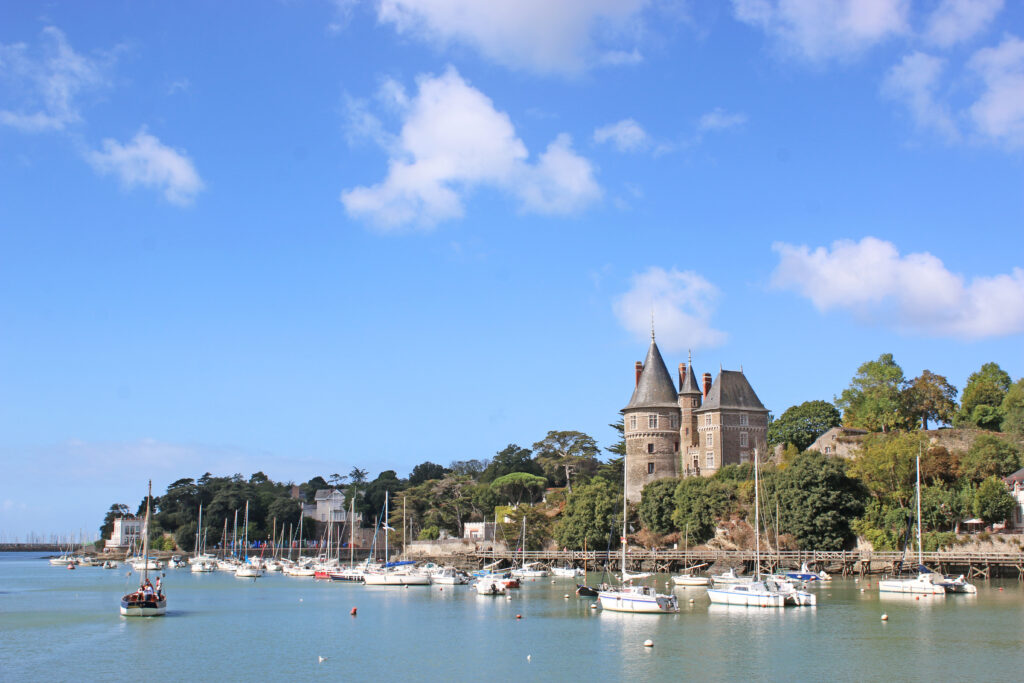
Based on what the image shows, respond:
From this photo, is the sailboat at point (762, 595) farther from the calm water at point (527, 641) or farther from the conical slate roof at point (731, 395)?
the conical slate roof at point (731, 395)

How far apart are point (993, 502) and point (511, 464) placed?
230ft

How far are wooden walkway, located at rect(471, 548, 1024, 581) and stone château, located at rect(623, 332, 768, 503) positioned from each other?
8977mm

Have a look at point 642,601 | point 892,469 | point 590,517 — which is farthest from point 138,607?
point 892,469

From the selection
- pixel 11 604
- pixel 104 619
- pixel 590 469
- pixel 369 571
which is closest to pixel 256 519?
pixel 590 469

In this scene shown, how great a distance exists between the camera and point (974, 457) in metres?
63.9

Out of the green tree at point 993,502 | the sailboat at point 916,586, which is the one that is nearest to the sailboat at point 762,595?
the sailboat at point 916,586

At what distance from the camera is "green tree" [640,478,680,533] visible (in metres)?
80.1

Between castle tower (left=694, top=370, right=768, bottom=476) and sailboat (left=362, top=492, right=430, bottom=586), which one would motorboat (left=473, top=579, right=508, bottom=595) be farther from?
castle tower (left=694, top=370, right=768, bottom=476)

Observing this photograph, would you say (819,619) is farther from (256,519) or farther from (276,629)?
(256,519)

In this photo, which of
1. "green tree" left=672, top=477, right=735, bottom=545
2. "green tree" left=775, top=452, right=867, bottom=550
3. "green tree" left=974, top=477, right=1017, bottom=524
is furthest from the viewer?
"green tree" left=672, top=477, right=735, bottom=545

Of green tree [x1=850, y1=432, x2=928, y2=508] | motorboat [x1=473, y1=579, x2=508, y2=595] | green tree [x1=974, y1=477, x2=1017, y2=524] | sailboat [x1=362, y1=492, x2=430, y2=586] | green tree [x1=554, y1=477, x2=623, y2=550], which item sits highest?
green tree [x1=850, y1=432, x2=928, y2=508]

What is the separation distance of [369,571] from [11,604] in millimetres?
25944

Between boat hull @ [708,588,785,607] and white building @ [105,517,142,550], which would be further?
white building @ [105,517,142,550]

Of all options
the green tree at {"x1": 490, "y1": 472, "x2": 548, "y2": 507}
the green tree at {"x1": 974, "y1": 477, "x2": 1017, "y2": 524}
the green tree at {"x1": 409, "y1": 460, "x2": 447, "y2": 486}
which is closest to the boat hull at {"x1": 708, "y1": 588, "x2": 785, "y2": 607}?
the green tree at {"x1": 974, "y1": 477, "x2": 1017, "y2": 524}
